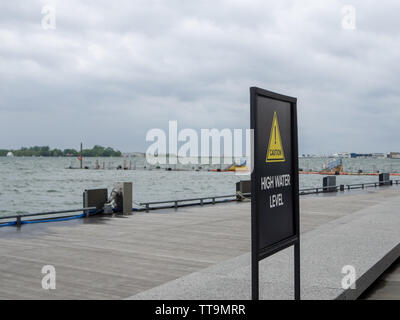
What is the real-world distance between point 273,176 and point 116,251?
5.23 metres

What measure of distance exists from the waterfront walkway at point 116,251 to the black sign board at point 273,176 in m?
1.24

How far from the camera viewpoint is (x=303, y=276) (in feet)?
20.0

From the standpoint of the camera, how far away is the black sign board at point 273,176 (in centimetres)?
412

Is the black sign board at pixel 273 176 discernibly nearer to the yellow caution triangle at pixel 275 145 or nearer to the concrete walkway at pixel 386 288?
the yellow caution triangle at pixel 275 145

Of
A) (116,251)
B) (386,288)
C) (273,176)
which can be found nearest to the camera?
(273,176)

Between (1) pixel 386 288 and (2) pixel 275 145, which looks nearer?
(2) pixel 275 145

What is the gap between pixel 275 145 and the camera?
4.58 m

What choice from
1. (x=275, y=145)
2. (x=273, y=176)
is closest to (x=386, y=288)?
(x=273, y=176)

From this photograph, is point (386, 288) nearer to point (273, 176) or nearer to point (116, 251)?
point (273, 176)

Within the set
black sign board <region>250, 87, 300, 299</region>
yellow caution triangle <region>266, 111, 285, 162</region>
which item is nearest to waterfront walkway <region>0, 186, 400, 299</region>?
black sign board <region>250, 87, 300, 299</region>

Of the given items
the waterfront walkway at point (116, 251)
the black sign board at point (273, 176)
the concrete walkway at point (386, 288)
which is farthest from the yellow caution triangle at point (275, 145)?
the concrete walkway at point (386, 288)

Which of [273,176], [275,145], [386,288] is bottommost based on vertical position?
[386,288]
